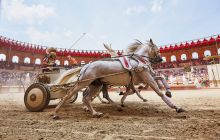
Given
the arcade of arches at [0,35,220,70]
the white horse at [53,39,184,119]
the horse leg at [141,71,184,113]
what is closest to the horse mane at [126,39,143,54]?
the white horse at [53,39,184,119]

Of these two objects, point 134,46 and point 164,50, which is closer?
point 134,46

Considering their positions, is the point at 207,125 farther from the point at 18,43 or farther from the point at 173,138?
the point at 18,43

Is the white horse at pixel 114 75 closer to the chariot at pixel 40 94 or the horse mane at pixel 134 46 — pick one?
the horse mane at pixel 134 46

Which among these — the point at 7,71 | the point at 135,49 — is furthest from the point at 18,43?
the point at 135,49

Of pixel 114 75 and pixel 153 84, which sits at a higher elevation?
pixel 114 75

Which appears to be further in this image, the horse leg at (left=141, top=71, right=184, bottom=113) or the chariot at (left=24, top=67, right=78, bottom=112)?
the chariot at (left=24, top=67, right=78, bottom=112)

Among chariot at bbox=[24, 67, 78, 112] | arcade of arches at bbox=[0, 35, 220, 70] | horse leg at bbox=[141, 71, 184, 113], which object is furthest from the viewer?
arcade of arches at bbox=[0, 35, 220, 70]

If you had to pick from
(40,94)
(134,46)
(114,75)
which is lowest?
(40,94)

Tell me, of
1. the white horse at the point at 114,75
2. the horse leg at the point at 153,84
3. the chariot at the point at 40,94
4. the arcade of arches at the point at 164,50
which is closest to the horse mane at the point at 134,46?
the white horse at the point at 114,75

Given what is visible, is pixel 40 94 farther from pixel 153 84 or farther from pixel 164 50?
pixel 164 50

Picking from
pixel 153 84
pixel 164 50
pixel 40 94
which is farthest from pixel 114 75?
pixel 164 50

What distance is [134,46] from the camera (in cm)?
450

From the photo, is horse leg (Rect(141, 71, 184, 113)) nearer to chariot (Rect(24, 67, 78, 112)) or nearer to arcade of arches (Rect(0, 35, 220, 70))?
chariot (Rect(24, 67, 78, 112))

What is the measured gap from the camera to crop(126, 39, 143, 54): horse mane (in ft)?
14.6
